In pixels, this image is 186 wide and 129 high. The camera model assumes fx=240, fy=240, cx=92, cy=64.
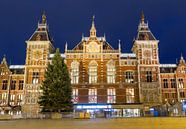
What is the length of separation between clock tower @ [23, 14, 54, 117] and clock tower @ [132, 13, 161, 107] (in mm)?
20968

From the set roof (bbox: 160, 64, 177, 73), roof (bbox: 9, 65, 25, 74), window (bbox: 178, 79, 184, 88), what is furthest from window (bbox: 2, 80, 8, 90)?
window (bbox: 178, 79, 184, 88)

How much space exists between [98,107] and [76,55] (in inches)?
492

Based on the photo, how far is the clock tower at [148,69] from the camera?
167 ft

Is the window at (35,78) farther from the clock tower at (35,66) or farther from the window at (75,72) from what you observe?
the window at (75,72)

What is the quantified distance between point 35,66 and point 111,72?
1708 centimetres

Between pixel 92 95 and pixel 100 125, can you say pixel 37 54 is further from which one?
pixel 100 125

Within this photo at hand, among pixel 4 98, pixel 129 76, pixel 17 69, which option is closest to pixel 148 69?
pixel 129 76

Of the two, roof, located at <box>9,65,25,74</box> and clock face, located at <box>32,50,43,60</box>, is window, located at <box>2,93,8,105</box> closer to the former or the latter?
roof, located at <box>9,65,25,74</box>

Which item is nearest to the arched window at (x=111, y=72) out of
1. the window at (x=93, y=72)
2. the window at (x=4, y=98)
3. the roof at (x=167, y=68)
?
the window at (x=93, y=72)

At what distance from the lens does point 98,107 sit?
50688 mm

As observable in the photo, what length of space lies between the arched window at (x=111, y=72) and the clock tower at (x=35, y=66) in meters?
13.9

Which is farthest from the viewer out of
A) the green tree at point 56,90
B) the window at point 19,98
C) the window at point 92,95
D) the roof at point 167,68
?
the roof at point 167,68

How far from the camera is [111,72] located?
5319cm

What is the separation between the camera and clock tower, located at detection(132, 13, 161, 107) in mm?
51000
